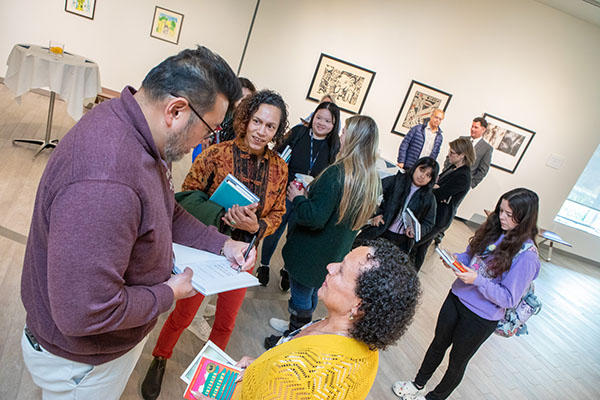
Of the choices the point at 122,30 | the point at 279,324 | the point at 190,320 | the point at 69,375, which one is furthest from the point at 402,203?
the point at 122,30

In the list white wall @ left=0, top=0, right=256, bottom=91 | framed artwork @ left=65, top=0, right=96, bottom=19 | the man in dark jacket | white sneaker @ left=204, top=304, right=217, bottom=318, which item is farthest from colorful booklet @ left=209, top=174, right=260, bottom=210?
framed artwork @ left=65, top=0, right=96, bottom=19

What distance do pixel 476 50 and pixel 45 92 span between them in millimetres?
9193

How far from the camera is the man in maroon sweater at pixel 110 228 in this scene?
0.84 meters

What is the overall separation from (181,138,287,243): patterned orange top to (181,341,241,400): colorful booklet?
77 centimetres

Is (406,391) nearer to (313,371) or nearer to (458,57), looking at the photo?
(313,371)

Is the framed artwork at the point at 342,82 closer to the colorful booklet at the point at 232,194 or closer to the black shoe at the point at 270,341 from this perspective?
the black shoe at the point at 270,341

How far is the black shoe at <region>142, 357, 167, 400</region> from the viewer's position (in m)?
2.13

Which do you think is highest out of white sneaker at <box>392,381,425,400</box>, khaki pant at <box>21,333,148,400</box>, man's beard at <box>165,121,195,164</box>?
man's beard at <box>165,121,195,164</box>

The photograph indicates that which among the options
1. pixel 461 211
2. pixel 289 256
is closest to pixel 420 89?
pixel 461 211

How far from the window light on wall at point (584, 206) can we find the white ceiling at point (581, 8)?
134 inches

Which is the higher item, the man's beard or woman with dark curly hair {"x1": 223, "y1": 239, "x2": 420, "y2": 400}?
the man's beard

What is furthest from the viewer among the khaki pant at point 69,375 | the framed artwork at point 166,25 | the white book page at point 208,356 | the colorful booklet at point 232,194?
the framed artwork at point 166,25

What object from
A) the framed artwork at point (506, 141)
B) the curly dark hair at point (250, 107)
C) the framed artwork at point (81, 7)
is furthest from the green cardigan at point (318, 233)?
the framed artwork at point (81, 7)

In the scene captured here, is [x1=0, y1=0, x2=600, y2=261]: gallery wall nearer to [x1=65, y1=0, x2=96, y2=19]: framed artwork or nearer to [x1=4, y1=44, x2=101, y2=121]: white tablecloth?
[x1=65, y1=0, x2=96, y2=19]: framed artwork
